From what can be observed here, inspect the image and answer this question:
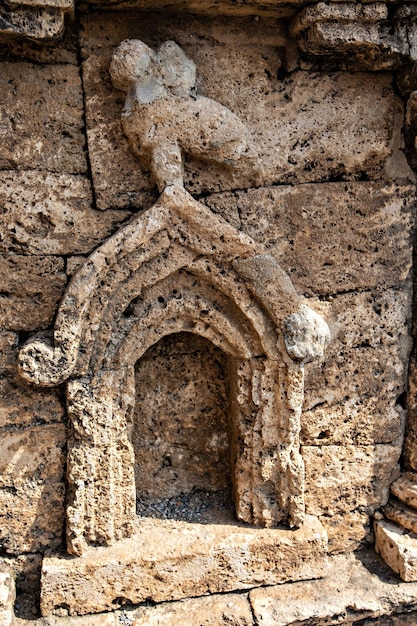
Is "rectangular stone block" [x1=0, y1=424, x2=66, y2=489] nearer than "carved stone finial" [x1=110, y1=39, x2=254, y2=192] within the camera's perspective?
Answer: No

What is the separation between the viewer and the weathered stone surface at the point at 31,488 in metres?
3.26

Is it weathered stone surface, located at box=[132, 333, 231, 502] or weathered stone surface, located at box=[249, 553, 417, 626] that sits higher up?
weathered stone surface, located at box=[132, 333, 231, 502]

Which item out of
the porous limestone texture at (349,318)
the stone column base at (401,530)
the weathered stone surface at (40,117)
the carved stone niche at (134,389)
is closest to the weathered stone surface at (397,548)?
the stone column base at (401,530)

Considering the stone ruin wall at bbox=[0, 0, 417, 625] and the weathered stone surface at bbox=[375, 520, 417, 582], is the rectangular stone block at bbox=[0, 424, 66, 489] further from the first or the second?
the weathered stone surface at bbox=[375, 520, 417, 582]

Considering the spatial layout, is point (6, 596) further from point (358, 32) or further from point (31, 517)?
point (358, 32)

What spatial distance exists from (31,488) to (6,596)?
1.70ft

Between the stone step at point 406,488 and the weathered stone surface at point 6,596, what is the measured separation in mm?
2193

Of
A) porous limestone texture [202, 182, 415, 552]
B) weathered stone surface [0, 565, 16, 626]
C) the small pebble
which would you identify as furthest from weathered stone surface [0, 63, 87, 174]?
weathered stone surface [0, 565, 16, 626]

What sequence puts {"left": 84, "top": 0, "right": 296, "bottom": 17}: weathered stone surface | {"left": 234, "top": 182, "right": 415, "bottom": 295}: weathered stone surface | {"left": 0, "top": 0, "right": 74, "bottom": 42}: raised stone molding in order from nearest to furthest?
{"left": 0, "top": 0, "right": 74, "bottom": 42}: raised stone molding → {"left": 84, "top": 0, "right": 296, "bottom": 17}: weathered stone surface → {"left": 234, "top": 182, "right": 415, "bottom": 295}: weathered stone surface

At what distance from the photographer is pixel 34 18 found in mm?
2857

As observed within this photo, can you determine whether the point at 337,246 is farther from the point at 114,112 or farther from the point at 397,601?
the point at 397,601

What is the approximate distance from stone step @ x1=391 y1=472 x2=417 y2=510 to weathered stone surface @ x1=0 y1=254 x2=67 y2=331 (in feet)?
7.28

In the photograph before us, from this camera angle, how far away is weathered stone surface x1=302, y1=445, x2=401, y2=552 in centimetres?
368

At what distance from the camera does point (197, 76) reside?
326cm
